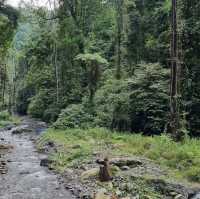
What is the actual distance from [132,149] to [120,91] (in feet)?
28.9

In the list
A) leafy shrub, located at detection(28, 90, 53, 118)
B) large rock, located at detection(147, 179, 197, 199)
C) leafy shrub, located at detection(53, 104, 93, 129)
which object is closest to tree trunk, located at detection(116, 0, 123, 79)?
leafy shrub, located at detection(53, 104, 93, 129)

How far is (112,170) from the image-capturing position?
45.5 feet

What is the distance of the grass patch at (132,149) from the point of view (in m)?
14.1

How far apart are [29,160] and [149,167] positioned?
7676 mm

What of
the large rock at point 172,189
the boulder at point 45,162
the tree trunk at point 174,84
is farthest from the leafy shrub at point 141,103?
the large rock at point 172,189

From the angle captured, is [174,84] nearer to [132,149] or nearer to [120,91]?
[132,149]

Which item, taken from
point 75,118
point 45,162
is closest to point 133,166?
point 45,162

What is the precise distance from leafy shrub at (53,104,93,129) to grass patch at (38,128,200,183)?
342 cm

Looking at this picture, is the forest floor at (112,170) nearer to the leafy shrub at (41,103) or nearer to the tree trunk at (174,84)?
the tree trunk at (174,84)

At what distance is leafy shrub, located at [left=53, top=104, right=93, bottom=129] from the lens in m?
27.7

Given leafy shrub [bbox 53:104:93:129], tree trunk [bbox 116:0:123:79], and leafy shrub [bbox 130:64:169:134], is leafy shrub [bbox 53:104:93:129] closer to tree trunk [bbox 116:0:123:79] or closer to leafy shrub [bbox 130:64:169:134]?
tree trunk [bbox 116:0:123:79]

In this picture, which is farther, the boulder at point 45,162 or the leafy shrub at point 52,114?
the leafy shrub at point 52,114

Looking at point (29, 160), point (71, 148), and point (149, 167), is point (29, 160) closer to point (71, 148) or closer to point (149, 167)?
point (71, 148)

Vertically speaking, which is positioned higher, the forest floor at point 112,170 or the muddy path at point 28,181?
the forest floor at point 112,170
